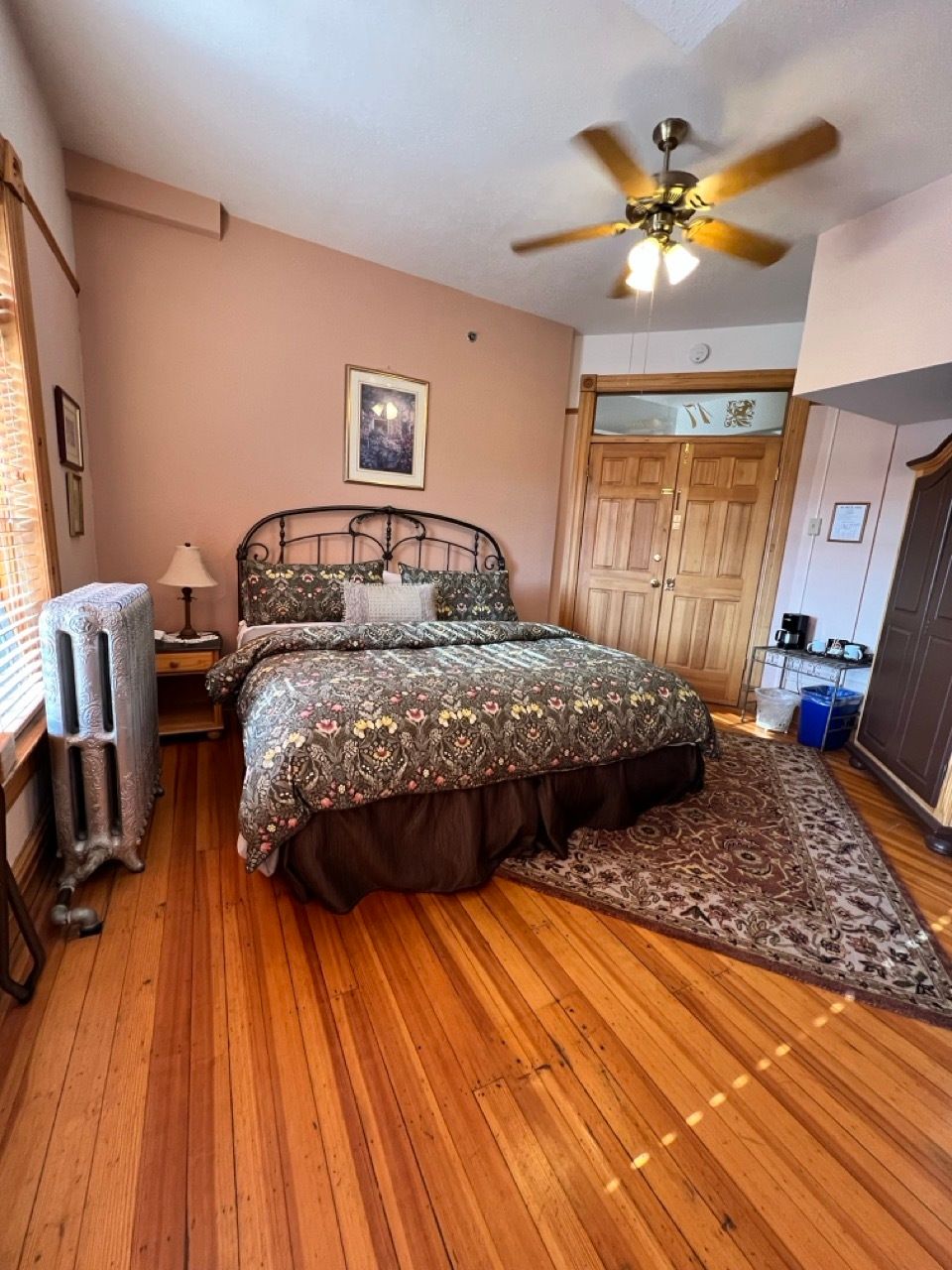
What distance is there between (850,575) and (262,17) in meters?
4.05

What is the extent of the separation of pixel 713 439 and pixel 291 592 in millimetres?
3202

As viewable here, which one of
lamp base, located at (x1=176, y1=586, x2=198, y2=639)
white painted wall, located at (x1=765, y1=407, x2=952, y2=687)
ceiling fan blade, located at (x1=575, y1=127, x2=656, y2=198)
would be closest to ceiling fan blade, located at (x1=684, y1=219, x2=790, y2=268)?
ceiling fan blade, located at (x1=575, y1=127, x2=656, y2=198)

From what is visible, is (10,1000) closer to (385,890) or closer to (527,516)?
(385,890)

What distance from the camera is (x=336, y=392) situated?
3.38m

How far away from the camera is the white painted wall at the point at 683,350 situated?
3.68 m

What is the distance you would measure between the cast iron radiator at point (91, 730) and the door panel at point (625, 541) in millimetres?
3350

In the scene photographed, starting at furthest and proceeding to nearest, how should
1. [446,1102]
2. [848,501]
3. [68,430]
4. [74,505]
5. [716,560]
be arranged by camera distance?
[716,560] → [848,501] → [74,505] → [68,430] → [446,1102]

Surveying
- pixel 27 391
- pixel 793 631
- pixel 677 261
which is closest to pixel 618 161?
pixel 677 261

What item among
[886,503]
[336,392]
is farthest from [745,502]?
[336,392]

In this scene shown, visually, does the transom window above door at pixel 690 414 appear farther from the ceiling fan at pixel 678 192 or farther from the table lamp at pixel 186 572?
the table lamp at pixel 186 572

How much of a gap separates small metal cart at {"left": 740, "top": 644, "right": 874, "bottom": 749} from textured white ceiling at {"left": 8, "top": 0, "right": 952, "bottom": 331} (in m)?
2.31

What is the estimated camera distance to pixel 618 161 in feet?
5.73

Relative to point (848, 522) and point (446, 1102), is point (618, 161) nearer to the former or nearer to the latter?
point (446, 1102)

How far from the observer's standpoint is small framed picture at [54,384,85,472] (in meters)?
2.19
